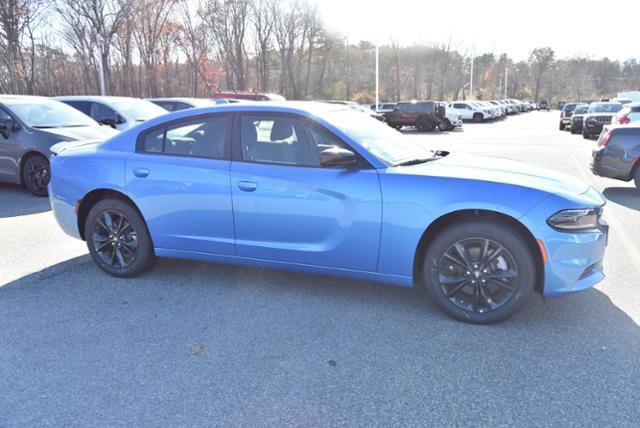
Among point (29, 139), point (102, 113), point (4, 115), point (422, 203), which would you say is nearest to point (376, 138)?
point (422, 203)

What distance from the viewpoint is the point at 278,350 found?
3.17 m

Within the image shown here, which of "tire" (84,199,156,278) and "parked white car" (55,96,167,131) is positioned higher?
"parked white car" (55,96,167,131)

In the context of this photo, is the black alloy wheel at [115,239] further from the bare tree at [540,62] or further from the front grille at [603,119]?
the bare tree at [540,62]

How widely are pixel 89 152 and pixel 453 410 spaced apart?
3853 mm

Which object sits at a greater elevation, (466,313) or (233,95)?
(233,95)

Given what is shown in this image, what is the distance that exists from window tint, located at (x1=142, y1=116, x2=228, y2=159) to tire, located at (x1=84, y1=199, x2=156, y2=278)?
25.1 inches

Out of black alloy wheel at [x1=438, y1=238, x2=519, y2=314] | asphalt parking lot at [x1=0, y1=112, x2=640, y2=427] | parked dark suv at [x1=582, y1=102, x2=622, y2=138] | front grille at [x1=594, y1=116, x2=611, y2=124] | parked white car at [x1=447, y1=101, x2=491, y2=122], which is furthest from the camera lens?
parked white car at [x1=447, y1=101, x2=491, y2=122]

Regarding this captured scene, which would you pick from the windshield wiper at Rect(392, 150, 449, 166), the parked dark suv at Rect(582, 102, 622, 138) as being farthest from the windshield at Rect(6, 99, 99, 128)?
the parked dark suv at Rect(582, 102, 622, 138)

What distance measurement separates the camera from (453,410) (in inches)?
100

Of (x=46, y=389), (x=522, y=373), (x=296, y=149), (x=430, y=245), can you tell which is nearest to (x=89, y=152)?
(x=296, y=149)

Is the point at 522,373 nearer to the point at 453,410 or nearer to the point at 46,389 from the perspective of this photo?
the point at 453,410

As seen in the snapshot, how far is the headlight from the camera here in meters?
3.26

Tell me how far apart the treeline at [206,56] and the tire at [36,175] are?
23998mm

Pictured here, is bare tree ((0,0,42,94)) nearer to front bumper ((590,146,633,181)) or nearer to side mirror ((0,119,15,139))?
side mirror ((0,119,15,139))
